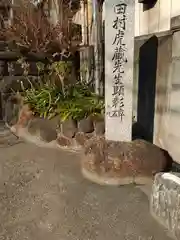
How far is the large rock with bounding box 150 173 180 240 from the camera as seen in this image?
8.20 ft

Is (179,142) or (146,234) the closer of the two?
(146,234)

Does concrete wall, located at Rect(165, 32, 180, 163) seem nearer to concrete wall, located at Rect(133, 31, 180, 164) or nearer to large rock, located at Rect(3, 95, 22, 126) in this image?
concrete wall, located at Rect(133, 31, 180, 164)

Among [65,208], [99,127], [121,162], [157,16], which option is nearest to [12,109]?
[99,127]

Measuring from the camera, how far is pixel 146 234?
2629 mm

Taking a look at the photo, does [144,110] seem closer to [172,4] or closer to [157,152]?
[157,152]

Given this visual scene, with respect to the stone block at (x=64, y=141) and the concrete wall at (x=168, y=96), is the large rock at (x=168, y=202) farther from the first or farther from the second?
the stone block at (x=64, y=141)

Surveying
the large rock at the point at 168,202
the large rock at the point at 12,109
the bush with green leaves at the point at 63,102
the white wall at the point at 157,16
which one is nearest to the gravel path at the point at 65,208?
the large rock at the point at 168,202

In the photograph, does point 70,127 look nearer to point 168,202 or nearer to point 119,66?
point 119,66

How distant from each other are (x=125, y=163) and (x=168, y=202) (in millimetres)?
1083

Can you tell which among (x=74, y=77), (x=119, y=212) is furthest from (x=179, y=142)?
(x=74, y=77)

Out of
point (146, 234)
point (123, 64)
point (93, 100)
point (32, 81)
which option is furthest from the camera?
point (32, 81)

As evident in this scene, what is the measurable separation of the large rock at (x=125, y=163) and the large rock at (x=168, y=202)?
747 millimetres

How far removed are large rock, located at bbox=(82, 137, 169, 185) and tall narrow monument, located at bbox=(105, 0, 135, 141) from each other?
28 centimetres

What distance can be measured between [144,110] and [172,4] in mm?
2080
